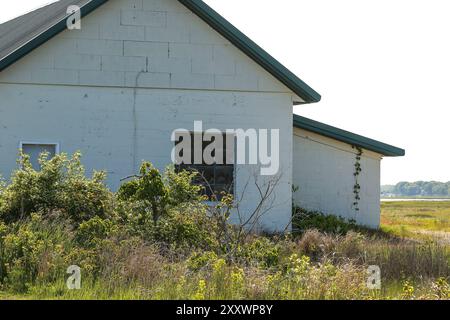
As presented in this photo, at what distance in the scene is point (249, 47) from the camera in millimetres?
19672

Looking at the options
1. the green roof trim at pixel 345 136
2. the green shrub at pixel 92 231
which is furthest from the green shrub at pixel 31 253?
the green roof trim at pixel 345 136

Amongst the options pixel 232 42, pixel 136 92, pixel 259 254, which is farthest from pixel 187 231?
pixel 232 42

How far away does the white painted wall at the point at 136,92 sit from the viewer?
63.1ft

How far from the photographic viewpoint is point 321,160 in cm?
2297

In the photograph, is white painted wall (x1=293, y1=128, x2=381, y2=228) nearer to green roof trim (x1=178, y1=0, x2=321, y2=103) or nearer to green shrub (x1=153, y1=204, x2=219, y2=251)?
green roof trim (x1=178, y1=0, x2=321, y2=103)

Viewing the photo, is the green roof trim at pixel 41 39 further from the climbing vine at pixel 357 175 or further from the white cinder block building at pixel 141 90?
the climbing vine at pixel 357 175

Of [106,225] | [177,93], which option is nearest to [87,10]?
[177,93]

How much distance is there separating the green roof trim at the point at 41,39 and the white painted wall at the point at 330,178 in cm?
662

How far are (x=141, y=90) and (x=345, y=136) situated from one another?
240 inches

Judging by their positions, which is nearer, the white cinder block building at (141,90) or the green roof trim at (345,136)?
the white cinder block building at (141,90)

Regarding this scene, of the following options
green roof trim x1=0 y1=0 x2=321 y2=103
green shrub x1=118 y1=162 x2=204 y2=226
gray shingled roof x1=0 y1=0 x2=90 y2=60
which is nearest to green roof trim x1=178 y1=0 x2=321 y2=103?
green roof trim x1=0 y1=0 x2=321 y2=103
